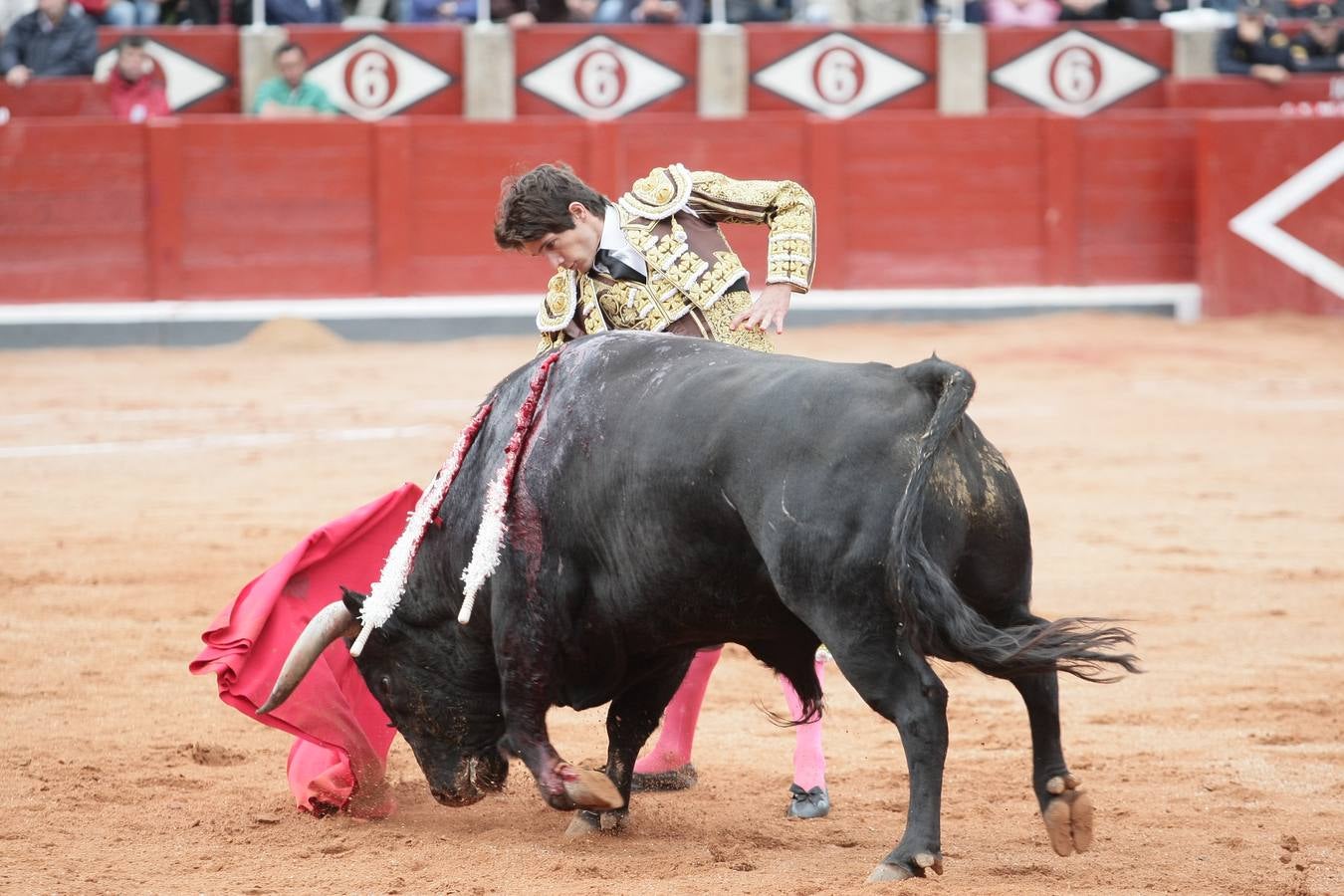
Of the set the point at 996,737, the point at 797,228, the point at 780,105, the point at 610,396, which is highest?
the point at 780,105

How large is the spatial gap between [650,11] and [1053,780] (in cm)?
987

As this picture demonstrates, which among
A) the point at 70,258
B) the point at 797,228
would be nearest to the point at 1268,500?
the point at 797,228

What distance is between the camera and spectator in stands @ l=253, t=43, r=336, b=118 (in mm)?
11180

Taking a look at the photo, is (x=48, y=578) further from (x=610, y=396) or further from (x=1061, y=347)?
(x=1061, y=347)

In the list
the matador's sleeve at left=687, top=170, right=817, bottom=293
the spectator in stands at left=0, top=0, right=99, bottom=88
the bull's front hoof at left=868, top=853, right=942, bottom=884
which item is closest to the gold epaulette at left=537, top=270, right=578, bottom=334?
the matador's sleeve at left=687, top=170, right=817, bottom=293

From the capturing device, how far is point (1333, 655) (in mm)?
4566

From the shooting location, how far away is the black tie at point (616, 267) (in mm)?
3467

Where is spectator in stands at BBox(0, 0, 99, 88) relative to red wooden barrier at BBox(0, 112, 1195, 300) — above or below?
above

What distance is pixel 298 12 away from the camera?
38.5 ft

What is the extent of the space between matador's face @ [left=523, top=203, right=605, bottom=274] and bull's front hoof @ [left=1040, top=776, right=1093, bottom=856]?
52.1 inches

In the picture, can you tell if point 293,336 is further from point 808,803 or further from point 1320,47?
point 808,803

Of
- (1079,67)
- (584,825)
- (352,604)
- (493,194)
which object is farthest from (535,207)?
(1079,67)

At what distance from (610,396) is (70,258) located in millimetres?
8715

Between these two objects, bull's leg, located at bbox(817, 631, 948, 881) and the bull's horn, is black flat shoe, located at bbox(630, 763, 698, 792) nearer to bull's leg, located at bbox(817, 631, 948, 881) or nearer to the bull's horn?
the bull's horn
